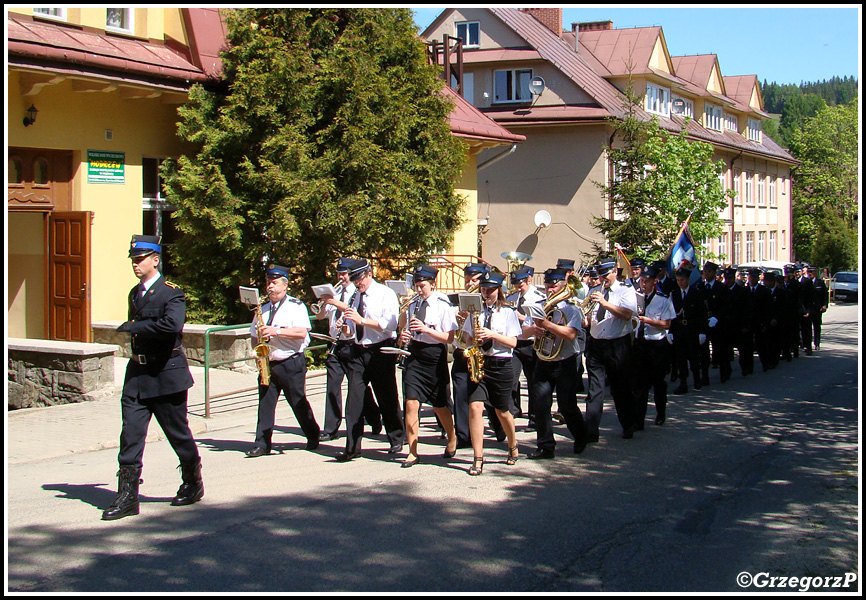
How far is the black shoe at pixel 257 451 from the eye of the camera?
8742 mm

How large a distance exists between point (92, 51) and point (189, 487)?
9.26 meters

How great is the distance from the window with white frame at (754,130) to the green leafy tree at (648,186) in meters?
28.0

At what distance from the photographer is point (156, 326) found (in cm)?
654

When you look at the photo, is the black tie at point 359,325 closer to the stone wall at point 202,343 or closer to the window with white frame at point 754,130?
the stone wall at point 202,343

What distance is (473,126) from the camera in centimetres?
2244

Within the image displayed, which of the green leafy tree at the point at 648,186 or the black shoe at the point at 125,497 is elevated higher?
the green leafy tree at the point at 648,186

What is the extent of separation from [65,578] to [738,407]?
30.2 feet

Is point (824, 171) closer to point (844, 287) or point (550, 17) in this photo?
point (844, 287)

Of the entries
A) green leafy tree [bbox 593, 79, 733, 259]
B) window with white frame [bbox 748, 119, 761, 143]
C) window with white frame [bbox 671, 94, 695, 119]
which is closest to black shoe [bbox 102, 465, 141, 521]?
green leafy tree [bbox 593, 79, 733, 259]

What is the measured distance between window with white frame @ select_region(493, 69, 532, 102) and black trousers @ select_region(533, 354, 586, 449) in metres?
26.6

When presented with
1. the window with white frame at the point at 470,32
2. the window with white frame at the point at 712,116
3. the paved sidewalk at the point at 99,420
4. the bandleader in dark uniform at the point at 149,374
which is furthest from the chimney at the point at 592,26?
the bandleader in dark uniform at the point at 149,374

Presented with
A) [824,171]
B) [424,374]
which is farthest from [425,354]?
[824,171]

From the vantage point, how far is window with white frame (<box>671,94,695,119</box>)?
4019 centimetres

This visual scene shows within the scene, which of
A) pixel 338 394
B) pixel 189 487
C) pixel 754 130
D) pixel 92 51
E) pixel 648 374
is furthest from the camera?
pixel 754 130
